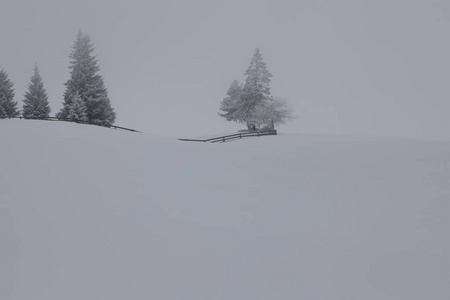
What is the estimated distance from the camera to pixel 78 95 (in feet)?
127

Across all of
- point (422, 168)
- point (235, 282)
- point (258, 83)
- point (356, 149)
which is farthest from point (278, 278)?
point (258, 83)

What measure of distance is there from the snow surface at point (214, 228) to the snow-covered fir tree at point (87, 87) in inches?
876

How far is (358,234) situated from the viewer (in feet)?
35.0

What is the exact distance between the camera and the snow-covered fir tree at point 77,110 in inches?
1484

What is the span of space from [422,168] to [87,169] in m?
16.6

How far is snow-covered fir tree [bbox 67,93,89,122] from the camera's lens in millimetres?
37688

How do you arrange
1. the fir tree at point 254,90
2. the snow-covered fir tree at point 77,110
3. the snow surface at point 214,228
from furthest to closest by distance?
the fir tree at point 254,90 < the snow-covered fir tree at point 77,110 < the snow surface at point 214,228

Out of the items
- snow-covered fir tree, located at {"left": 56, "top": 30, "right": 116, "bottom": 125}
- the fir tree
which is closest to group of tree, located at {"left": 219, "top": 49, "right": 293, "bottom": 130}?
the fir tree

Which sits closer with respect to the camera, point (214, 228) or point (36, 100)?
point (214, 228)

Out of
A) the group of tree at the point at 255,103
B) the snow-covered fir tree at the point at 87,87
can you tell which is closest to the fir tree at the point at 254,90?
the group of tree at the point at 255,103

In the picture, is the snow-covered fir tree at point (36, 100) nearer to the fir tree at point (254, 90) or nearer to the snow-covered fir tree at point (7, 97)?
the snow-covered fir tree at point (7, 97)

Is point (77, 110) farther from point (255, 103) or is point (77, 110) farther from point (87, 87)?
point (255, 103)

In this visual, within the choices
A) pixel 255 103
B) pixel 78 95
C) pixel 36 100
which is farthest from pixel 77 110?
pixel 255 103

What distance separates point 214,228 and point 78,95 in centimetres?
3319
